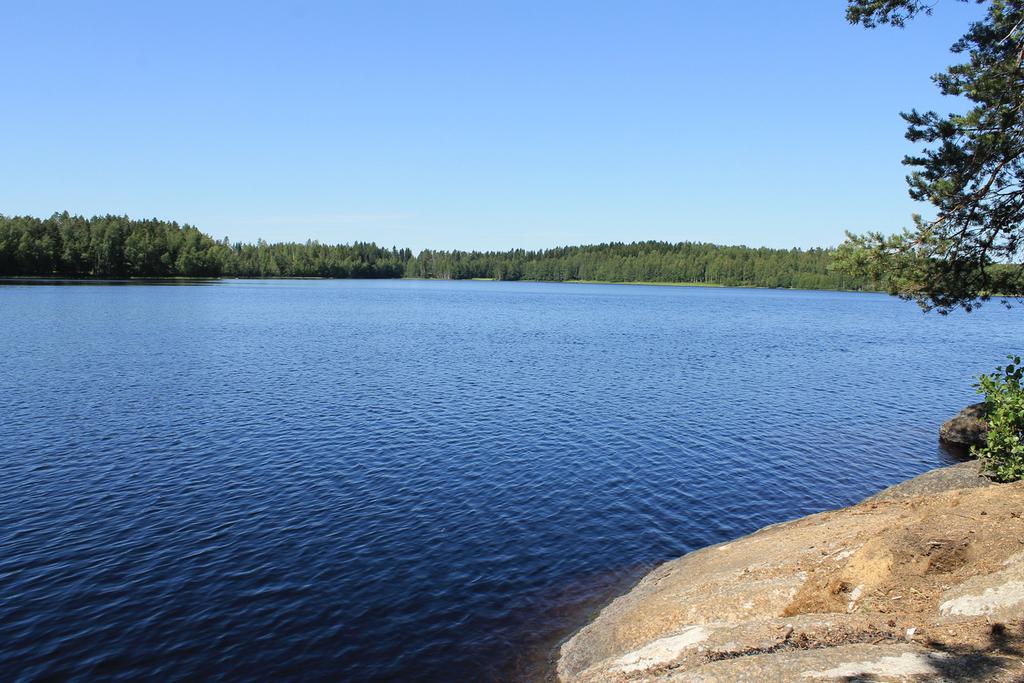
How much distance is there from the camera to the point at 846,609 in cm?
1283

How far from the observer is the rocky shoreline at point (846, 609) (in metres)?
10.7

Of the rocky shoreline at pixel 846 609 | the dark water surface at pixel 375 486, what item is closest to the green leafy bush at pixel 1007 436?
the rocky shoreline at pixel 846 609

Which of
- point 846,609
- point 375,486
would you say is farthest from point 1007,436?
point 375,486

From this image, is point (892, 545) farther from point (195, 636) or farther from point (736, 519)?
point (195, 636)

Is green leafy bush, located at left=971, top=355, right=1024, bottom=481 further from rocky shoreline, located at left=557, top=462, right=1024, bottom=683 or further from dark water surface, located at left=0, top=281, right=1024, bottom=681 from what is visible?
dark water surface, located at left=0, top=281, right=1024, bottom=681

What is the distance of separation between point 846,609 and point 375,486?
17.2 metres

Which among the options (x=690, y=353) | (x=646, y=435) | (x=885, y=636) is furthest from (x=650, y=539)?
(x=690, y=353)

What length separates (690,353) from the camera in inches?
2677

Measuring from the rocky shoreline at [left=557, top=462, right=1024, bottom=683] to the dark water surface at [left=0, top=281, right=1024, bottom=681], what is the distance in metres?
2.22

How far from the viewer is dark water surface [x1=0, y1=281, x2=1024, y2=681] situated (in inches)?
591

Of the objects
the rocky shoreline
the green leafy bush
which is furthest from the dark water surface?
the green leafy bush

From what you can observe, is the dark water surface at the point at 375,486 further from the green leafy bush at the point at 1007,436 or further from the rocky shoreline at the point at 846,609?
the green leafy bush at the point at 1007,436

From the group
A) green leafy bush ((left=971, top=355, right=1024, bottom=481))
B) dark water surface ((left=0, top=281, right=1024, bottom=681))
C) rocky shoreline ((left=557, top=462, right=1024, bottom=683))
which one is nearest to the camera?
rocky shoreline ((left=557, top=462, right=1024, bottom=683))

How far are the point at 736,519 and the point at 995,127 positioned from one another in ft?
52.8
